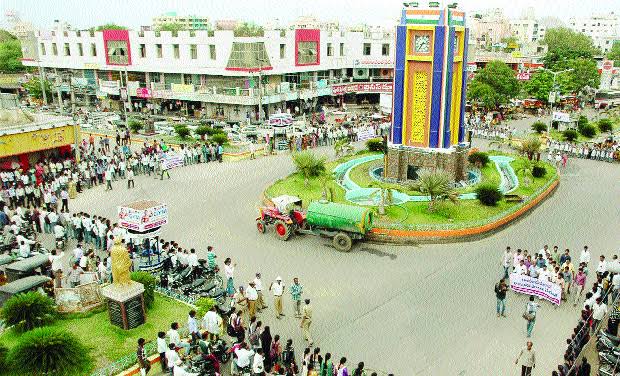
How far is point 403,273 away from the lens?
61.9 ft

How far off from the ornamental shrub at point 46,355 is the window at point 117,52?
5150 cm

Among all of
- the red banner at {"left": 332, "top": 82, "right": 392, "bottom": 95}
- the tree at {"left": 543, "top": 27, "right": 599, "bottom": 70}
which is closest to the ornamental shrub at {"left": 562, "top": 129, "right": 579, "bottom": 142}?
the red banner at {"left": 332, "top": 82, "right": 392, "bottom": 95}

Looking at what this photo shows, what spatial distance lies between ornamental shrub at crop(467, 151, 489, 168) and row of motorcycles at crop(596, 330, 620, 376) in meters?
17.5

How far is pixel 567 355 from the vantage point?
42.8ft

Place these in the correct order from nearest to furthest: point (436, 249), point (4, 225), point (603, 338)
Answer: point (603, 338) → point (436, 249) → point (4, 225)

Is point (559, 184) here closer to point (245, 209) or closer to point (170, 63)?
point (245, 209)

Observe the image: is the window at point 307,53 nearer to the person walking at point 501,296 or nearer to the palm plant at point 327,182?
the palm plant at point 327,182

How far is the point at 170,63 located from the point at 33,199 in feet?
107

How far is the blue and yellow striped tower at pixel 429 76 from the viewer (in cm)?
2577

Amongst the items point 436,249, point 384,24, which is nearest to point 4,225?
point 436,249

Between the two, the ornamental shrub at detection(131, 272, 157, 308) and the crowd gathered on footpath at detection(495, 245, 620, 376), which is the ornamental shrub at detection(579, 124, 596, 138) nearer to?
the crowd gathered on footpath at detection(495, 245, 620, 376)

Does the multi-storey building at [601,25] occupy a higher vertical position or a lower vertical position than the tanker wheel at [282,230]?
higher

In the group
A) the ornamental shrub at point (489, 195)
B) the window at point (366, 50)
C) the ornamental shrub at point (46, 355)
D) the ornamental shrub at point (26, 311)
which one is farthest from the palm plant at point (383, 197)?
the window at point (366, 50)

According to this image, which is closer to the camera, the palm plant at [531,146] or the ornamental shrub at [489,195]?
the ornamental shrub at [489,195]
